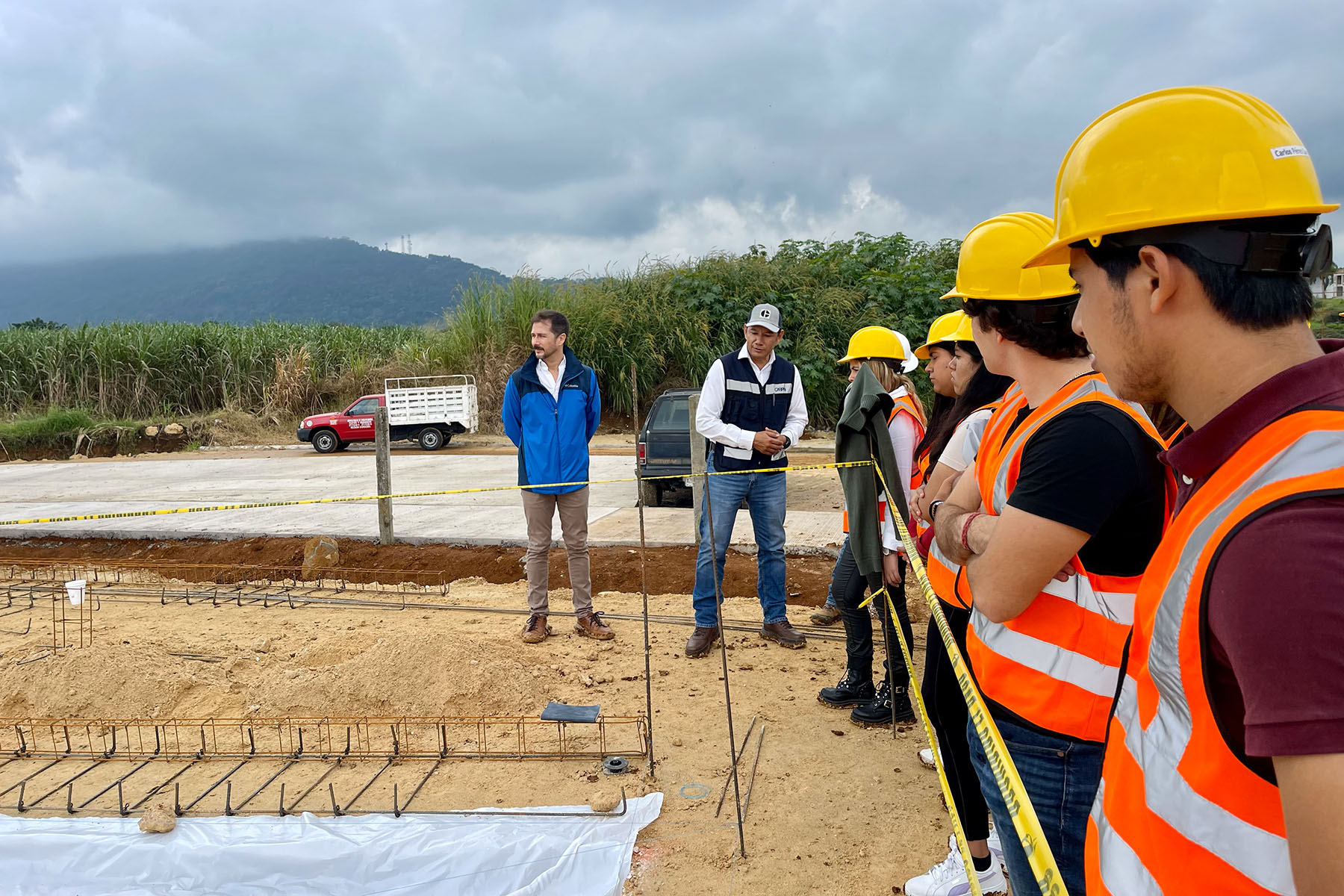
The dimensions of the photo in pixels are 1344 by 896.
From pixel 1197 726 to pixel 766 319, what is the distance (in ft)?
14.5

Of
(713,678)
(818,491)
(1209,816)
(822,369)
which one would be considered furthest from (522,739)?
(822,369)

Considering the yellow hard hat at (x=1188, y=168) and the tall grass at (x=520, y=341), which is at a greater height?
the tall grass at (x=520, y=341)

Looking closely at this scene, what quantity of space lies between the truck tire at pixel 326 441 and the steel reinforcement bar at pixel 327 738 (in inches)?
582

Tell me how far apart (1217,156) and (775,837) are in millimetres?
2857

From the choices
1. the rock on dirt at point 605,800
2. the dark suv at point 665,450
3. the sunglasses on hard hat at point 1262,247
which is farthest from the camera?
the dark suv at point 665,450

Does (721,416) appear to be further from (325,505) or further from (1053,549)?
(325,505)

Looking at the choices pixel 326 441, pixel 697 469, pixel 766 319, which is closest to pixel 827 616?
pixel 766 319

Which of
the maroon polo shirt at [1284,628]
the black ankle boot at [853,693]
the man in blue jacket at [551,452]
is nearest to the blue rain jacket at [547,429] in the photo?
the man in blue jacket at [551,452]

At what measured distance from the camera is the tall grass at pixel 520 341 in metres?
19.4

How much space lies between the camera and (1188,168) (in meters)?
0.91

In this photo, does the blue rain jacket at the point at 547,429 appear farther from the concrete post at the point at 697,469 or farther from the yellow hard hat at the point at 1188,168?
the yellow hard hat at the point at 1188,168

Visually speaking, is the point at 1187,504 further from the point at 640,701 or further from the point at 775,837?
the point at 640,701

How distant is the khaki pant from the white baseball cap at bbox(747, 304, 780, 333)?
5.26 feet

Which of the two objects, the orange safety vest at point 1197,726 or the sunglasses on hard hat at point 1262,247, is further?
the sunglasses on hard hat at point 1262,247
